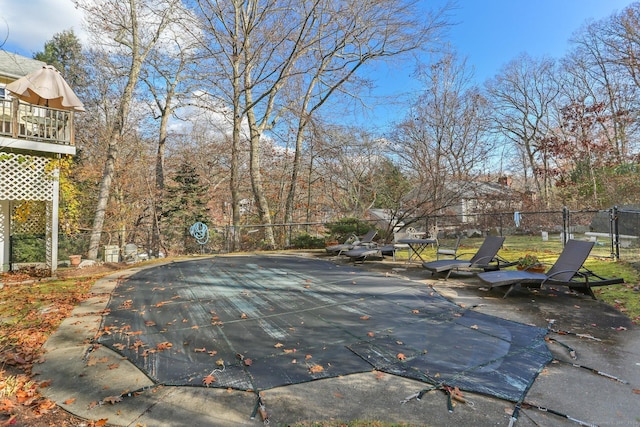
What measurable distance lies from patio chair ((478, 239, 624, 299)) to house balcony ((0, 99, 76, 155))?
33.0 ft

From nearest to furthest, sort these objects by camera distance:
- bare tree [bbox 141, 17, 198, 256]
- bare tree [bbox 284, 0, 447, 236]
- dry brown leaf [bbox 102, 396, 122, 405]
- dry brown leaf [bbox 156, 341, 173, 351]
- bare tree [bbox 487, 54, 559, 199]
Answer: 1. dry brown leaf [bbox 102, 396, 122, 405]
2. dry brown leaf [bbox 156, 341, 173, 351]
3. bare tree [bbox 284, 0, 447, 236]
4. bare tree [bbox 141, 17, 198, 256]
5. bare tree [bbox 487, 54, 559, 199]

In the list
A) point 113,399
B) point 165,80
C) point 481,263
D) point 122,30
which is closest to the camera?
point 113,399

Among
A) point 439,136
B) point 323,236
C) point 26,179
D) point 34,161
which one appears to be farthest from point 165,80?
point 439,136

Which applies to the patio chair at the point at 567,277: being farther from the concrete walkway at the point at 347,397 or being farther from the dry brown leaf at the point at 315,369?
the dry brown leaf at the point at 315,369

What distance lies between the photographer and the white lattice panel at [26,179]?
7.79 meters

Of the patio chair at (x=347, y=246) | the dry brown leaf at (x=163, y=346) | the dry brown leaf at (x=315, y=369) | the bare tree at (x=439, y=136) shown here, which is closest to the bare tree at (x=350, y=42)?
the bare tree at (x=439, y=136)

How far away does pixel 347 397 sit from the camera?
2432 millimetres

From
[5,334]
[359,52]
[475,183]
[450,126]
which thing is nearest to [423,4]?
[359,52]

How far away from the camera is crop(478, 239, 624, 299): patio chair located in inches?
195

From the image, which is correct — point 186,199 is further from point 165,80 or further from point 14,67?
point 14,67

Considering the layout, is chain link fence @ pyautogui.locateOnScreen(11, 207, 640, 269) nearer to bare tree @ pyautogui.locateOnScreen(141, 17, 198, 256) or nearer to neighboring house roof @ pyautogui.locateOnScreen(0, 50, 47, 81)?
bare tree @ pyautogui.locateOnScreen(141, 17, 198, 256)

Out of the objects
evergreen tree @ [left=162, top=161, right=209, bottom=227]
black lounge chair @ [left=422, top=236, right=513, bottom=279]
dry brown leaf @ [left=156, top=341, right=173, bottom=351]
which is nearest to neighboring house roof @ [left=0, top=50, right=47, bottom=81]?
evergreen tree @ [left=162, top=161, right=209, bottom=227]

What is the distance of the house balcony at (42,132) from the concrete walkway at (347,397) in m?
6.76

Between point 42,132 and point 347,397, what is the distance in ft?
35.8
